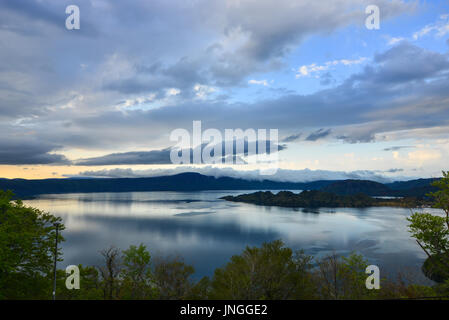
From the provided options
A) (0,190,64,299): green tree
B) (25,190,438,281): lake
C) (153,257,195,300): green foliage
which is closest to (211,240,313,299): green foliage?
(153,257,195,300): green foliage

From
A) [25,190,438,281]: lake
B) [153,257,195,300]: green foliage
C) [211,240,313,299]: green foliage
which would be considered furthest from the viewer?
[25,190,438,281]: lake

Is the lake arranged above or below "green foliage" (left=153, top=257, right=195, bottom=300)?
below

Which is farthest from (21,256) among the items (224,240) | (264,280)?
(224,240)

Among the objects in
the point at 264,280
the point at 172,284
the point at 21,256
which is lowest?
the point at 172,284

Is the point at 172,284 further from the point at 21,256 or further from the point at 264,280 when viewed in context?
the point at 21,256

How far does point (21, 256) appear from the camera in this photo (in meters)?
19.5

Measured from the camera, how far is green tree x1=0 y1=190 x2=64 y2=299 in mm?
18359

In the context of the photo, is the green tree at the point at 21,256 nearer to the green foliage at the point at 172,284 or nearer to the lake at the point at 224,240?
the green foliage at the point at 172,284

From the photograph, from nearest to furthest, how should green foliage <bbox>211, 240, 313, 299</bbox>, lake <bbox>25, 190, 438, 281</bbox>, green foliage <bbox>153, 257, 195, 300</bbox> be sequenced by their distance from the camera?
green foliage <bbox>153, 257, 195, 300</bbox> < green foliage <bbox>211, 240, 313, 299</bbox> < lake <bbox>25, 190, 438, 281</bbox>

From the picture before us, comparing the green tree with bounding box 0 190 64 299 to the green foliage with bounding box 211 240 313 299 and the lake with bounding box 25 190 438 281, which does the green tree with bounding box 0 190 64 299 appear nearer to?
the green foliage with bounding box 211 240 313 299

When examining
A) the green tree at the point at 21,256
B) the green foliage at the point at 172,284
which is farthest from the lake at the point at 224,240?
the green tree at the point at 21,256

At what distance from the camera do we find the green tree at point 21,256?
18.4 meters
